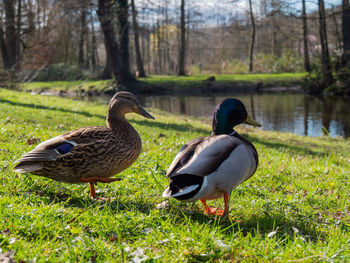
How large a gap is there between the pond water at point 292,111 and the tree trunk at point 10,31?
9.22m

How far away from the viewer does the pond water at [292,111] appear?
12.9m

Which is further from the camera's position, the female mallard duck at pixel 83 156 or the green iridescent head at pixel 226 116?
the green iridescent head at pixel 226 116

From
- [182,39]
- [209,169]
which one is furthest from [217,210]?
[182,39]

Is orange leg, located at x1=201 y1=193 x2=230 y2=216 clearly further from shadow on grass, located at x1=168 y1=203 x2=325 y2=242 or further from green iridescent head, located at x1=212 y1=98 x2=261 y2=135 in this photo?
green iridescent head, located at x1=212 y1=98 x2=261 y2=135

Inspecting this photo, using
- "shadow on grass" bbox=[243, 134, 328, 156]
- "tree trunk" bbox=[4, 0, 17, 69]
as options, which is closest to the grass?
"shadow on grass" bbox=[243, 134, 328, 156]

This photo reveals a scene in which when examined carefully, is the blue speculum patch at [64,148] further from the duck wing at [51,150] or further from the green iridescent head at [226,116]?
the green iridescent head at [226,116]

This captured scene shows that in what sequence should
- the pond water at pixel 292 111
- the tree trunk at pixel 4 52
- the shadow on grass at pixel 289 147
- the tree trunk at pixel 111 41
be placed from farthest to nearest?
the tree trunk at pixel 4 52, the tree trunk at pixel 111 41, the pond water at pixel 292 111, the shadow on grass at pixel 289 147

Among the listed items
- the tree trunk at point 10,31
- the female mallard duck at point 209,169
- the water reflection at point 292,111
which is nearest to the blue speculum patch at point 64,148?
the female mallard duck at point 209,169

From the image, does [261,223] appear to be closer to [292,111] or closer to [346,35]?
[292,111]

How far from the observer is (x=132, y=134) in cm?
354

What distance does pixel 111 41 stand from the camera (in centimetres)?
2125

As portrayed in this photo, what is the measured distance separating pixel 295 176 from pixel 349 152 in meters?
3.94

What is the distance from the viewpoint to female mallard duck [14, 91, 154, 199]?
3.12 meters

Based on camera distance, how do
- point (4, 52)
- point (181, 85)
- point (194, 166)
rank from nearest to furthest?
point (194, 166), point (4, 52), point (181, 85)
